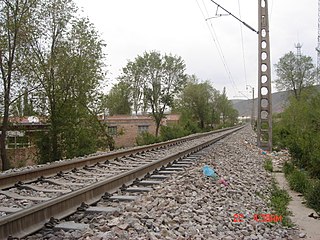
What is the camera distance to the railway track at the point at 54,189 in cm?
439

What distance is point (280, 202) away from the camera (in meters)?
7.41

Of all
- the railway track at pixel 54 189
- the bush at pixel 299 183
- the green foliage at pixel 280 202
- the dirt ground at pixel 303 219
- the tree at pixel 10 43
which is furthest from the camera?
the tree at pixel 10 43

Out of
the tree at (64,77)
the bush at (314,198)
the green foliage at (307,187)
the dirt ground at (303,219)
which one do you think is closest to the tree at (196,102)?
the tree at (64,77)

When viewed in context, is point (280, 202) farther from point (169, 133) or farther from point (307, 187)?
point (169, 133)

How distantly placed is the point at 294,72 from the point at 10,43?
2230 inches

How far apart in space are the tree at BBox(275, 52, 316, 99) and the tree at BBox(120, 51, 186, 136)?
24011 millimetres

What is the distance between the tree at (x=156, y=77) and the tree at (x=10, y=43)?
31.1 metres

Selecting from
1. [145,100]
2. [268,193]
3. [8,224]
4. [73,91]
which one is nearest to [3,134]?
[73,91]

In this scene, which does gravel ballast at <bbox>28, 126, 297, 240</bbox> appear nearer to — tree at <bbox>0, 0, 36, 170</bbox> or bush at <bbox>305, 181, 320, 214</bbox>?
bush at <bbox>305, 181, 320, 214</bbox>

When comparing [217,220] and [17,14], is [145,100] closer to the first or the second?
[17,14]

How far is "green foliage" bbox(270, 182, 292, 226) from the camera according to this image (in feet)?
20.4
